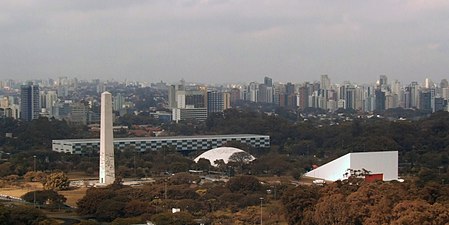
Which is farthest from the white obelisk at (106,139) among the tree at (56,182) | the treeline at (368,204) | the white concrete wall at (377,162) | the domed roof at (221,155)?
the treeline at (368,204)

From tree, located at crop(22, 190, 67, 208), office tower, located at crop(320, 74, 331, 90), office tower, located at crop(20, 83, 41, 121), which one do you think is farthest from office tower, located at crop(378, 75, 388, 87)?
tree, located at crop(22, 190, 67, 208)

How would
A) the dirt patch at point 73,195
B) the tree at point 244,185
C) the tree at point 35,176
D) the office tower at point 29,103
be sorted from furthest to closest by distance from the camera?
the office tower at point 29,103 → the tree at point 35,176 → the tree at point 244,185 → the dirt patch at point 73,195

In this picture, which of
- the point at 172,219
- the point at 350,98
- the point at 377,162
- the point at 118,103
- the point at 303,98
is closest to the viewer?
the point at 172,219

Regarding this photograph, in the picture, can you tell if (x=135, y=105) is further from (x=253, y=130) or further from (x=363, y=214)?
(x=363, y=214)

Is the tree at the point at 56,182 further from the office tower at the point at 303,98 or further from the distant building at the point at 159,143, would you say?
the office tower at the point at 303,98

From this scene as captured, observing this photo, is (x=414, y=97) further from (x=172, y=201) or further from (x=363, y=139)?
(x=172, y=201)

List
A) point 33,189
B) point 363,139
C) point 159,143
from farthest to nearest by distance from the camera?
point 159,143 → point 363,139 → point 33,189

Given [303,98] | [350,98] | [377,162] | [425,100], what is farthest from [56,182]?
[350,98]
